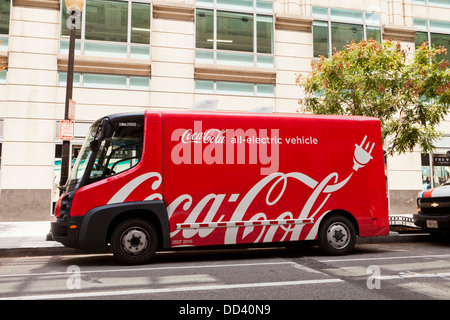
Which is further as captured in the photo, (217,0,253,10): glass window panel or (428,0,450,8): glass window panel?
(428,0,450,8): glass window panel

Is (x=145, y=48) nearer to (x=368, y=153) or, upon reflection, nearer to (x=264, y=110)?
(x=264, y=110)

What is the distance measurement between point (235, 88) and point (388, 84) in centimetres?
690

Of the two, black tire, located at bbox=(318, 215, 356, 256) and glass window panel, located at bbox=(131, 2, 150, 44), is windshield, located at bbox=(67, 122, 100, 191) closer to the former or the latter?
black tire, located at bbox=(318, 215, 356, 256)

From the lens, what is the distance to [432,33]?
18.4 metres

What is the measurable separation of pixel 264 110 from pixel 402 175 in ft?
38.7

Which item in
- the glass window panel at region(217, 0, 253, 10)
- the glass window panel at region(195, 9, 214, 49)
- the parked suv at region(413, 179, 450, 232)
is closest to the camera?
the parked suv at region(413, 179, 450, 232)

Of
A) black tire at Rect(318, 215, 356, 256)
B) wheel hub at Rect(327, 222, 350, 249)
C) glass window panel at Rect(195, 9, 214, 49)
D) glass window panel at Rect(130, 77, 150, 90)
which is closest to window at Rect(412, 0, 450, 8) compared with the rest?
glass window panel at Rect(195, 9, 214, 49)

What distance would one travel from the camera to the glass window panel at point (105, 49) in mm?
14844

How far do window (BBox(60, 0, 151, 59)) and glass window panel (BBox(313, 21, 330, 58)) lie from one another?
24.2ft

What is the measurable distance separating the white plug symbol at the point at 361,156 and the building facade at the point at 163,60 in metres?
6.99

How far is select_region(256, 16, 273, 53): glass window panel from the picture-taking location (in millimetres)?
16594

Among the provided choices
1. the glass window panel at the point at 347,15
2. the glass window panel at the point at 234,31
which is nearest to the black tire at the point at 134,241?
the glass window panel at the point at 234,31

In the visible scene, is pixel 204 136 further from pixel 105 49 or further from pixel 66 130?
pixel 105 49
